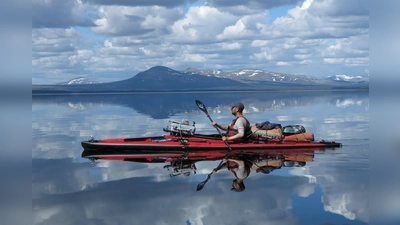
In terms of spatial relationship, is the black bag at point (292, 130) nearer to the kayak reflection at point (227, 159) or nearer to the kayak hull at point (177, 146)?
the kayak hull at point (177, 146)

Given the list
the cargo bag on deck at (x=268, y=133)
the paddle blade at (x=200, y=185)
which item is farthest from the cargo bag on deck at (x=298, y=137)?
the paddle blade at (x=200, y=185)

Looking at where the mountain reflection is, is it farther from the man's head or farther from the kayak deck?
the man's head

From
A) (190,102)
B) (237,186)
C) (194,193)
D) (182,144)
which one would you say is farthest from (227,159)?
(190,102)

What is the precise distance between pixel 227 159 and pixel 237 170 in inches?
87.2

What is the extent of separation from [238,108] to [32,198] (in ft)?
30.3

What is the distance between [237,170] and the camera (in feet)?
54.5

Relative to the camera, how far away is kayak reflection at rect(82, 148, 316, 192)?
16.8 meters

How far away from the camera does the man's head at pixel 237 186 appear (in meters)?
13.8

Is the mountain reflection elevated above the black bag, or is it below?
below

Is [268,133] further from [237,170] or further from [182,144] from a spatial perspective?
[237,170]

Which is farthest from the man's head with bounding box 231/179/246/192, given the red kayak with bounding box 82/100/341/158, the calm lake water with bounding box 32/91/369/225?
the red kayak with bounding box 82/100/341/158

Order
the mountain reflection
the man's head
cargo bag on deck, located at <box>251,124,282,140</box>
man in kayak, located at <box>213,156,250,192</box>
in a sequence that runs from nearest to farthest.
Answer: the man's head → man in kayak, located at <box>213,156,250,192</box> → cargo bag on deck, located at <box>251,124,282,140</box> → the mountain reflection

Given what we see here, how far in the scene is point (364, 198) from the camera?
1307 cm
